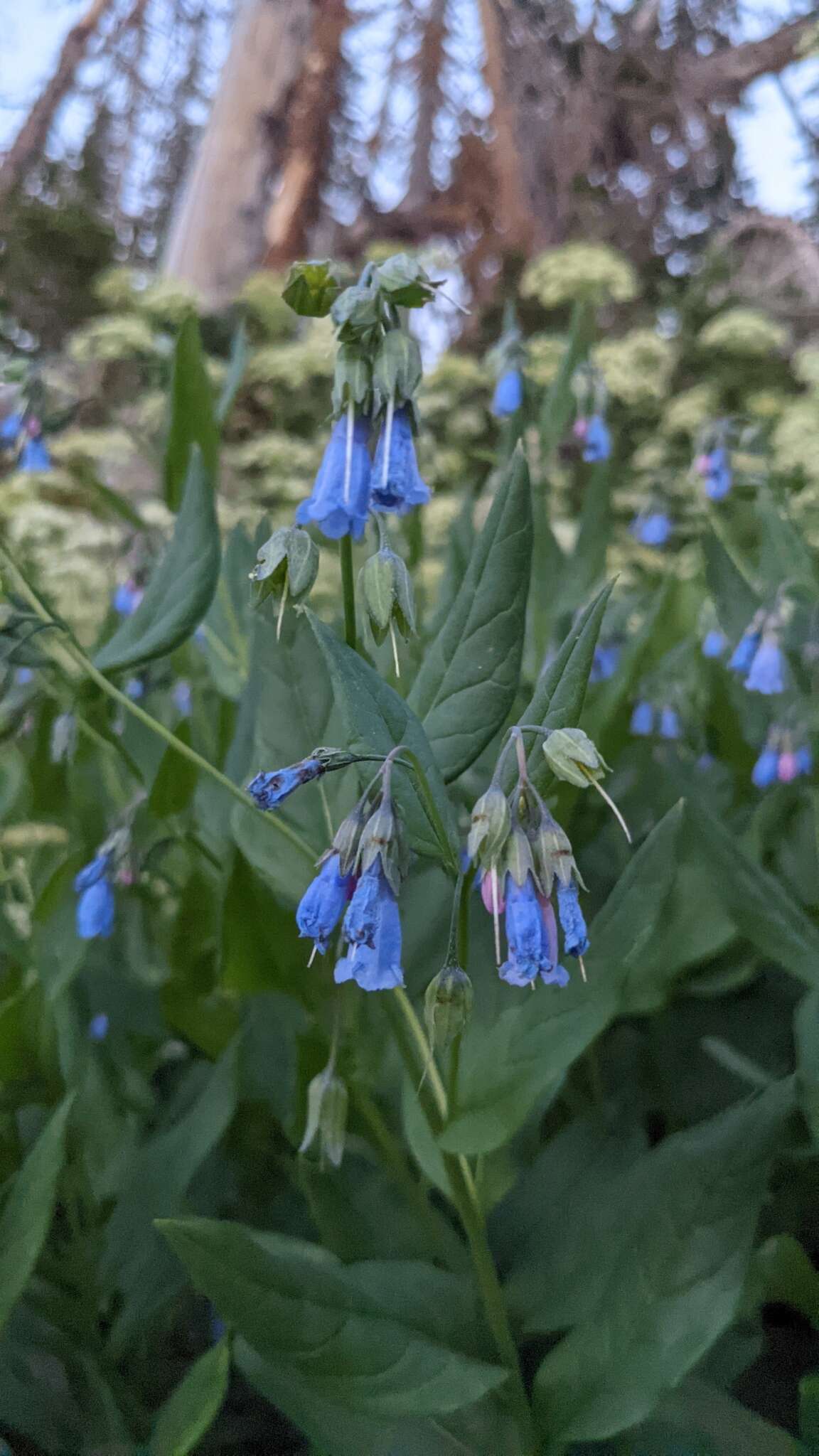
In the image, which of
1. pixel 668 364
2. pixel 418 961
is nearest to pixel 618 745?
pixel 418 961

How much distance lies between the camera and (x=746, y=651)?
1143 mm

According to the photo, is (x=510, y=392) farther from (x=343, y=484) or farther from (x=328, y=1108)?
(x=328, y=1108)

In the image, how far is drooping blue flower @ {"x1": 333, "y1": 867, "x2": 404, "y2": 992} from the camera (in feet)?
1.76

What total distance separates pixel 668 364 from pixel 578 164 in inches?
65.3

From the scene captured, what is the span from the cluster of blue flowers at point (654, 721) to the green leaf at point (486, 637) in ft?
2.41

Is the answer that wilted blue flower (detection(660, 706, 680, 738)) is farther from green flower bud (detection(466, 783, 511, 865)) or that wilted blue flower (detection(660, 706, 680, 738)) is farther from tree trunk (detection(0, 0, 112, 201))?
tree trunk (detection(0, 0, 112, 201))

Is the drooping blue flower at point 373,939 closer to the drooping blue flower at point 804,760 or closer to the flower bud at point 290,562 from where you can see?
the flower bud at point 290,562

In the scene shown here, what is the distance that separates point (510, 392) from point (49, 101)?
17.4 ft

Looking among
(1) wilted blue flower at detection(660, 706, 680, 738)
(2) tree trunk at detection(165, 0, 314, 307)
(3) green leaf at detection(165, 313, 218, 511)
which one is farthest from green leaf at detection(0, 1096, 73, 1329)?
(2) tree trunk at detection(165, 0, 314, 307)

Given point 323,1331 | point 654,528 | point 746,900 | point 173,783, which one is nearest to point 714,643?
point 654,528

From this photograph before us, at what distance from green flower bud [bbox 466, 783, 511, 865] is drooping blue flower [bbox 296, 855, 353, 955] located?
0.27 feet

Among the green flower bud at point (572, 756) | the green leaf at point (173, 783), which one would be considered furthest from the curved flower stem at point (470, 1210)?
the green leaf at point (173, 783)

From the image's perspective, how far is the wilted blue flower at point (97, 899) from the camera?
88 cm

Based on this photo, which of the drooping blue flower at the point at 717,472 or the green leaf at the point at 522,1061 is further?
the drooping blue flower at the point at 717,472
